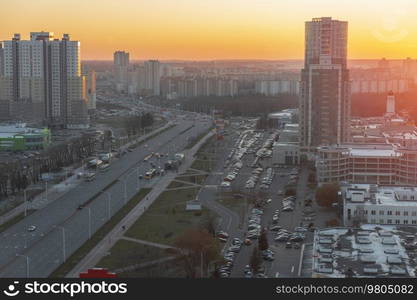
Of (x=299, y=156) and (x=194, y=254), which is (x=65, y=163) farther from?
(x=194, y=254)

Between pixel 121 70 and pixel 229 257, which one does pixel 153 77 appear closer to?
pixel 121 70

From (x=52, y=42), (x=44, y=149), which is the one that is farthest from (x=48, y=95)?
(x=44, y=149)

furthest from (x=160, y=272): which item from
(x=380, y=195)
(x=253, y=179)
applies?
(x=253, y=179)

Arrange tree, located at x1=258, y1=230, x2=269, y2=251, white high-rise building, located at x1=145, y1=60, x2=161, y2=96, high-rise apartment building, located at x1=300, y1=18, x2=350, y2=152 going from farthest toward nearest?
white high-rise building, located at x1=145, y1=60, x2=161, y2=96
high-rise apartment building, located at x1=300, y1=18, x2=350, y2=152
tree, located at x1=258, y1=230, x2=269, y2=251

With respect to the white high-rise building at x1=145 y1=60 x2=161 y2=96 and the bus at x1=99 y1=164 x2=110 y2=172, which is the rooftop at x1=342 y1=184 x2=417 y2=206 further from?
the white high-rise building at x1=145 y1=60 x2=161 y2=96

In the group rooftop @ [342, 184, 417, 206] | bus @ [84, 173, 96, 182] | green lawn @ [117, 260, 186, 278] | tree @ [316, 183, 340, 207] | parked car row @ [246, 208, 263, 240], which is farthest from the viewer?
bus @ [84, 173, 96, 182]

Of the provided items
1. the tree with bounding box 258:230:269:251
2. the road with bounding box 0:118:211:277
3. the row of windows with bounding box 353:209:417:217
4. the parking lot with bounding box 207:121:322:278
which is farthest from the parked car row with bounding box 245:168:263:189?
the tree with bounding box 258:230:269:251
